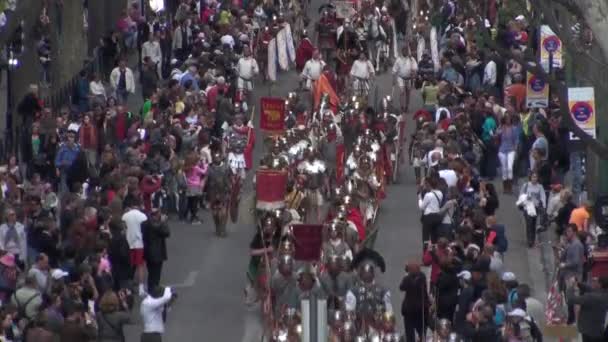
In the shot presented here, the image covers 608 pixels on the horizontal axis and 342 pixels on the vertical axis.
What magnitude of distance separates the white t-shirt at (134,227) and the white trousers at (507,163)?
8.07m

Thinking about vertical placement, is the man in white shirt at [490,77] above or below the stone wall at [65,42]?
below

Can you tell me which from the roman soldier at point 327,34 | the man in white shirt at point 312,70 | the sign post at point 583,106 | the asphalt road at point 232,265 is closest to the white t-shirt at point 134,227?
the asphalt road at point 232,265

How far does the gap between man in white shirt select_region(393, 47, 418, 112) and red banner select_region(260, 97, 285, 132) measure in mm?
7278

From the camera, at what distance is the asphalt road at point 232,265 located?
32.3 meters

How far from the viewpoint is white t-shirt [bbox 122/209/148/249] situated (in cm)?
3291

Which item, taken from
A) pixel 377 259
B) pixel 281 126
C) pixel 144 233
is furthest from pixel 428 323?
pixel 281 126

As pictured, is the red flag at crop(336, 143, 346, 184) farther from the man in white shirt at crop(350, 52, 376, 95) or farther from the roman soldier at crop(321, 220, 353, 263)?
the man in white shirt at crop(350, 52, 376, 95)

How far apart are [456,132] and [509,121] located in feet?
3.30

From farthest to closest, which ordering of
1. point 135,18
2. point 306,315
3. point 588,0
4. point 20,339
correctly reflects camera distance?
point 135,18
point 20,339
point 306,315
point 588,0

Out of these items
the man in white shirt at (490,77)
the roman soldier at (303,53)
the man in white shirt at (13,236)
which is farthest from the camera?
the roman soldier at (303,53)

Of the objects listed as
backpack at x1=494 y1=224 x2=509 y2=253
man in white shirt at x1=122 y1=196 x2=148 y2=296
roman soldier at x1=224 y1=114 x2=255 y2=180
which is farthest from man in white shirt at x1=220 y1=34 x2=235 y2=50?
backpack at x1=494 y1=224 x2=509 y2=253

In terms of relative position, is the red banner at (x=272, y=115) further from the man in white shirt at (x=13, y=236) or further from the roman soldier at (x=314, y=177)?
the man in white shirt at (x=13, y=236)

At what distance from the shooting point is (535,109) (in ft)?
132

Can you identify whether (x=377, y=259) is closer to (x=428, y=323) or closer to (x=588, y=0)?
(x=428, y=323)
